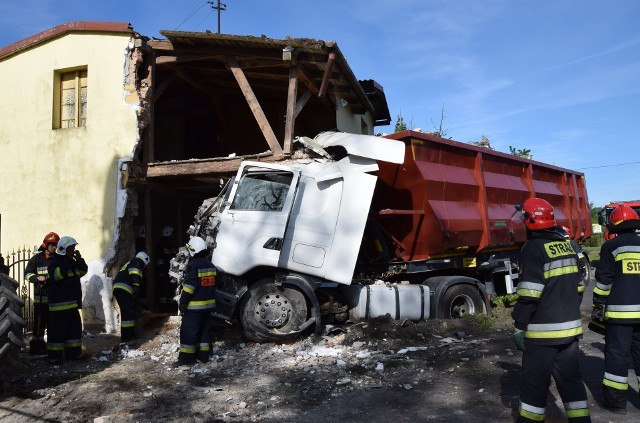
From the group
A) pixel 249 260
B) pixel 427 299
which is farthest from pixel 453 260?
pixel 249 260

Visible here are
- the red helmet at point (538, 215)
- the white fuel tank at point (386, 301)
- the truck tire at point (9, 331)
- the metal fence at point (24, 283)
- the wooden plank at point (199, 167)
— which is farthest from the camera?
the wooden plank at point (199, 167)

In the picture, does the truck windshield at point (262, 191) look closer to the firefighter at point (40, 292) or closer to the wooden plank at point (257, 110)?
the wooden plank at point (257, 110)

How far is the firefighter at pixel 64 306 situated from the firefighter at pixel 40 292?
33 cm

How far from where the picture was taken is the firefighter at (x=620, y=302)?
415cm

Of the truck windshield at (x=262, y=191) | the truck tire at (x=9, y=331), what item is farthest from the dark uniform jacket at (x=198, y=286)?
the truck tire at (x=9, y=331)


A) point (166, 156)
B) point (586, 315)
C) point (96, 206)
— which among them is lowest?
point (586, 315)

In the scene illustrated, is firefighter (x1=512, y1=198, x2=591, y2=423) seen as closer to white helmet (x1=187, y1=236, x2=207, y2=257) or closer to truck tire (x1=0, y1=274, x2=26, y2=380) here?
white helmet (x1=187, y1=236, x2=207, y2=257)

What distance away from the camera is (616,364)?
4176mm

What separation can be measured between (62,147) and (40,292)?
107 inches

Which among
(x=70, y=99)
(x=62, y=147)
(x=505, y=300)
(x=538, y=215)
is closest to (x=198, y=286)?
(x=538, y=215)

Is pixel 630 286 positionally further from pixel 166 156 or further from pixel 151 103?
pixel 166 156

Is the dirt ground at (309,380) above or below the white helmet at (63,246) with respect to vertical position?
below

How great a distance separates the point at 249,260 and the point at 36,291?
9.81ft

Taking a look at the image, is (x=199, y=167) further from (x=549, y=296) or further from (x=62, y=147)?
(x=549, y=296)
